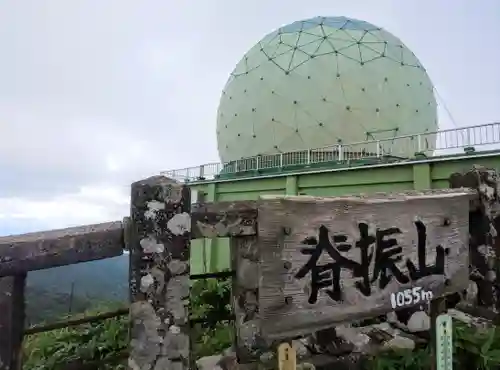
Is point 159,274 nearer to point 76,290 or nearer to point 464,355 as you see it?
point 464,355

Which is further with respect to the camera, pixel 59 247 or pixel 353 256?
pixel 353 256

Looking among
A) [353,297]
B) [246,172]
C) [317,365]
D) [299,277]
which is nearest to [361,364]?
[317,365]

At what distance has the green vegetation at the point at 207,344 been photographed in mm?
3633

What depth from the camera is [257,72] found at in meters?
16.2

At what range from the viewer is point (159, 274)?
2439 mm

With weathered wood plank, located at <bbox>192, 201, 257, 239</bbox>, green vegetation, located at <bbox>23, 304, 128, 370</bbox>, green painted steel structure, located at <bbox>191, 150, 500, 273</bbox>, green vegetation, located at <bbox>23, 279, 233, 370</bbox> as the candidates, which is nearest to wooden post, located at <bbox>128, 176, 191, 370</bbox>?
weathered wood plank, located at <bbox>192, 201, 257, 239</bbox>

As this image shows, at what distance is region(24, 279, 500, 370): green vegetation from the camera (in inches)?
143

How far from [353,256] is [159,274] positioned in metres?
1.25

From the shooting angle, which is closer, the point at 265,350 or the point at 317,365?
the point at 265,350

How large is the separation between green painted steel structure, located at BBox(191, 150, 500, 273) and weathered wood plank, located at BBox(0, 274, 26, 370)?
5.46 m

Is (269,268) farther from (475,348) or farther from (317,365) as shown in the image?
(475,348)

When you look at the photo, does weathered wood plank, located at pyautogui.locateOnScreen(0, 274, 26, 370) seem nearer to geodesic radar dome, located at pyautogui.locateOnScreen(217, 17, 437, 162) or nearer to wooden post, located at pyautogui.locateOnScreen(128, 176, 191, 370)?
wooden post, located at pyautogui.locateOnScreen(128, 176, 191, 370)

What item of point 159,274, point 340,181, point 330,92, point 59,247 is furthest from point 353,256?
point 330,92

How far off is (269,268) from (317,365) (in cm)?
121
